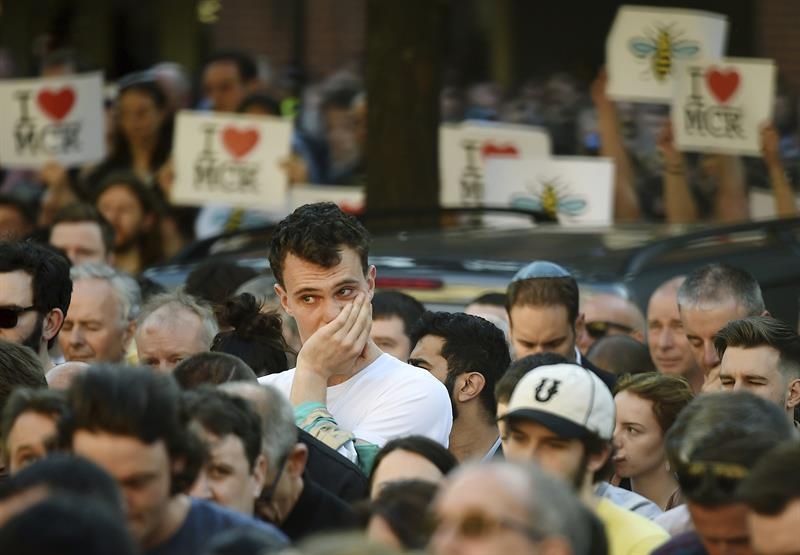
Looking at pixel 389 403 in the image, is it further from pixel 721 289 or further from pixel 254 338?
pixel 721 289

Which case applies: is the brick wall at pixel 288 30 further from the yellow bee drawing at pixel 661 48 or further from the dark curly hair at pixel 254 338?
the dark curly hair at pixel 254 338

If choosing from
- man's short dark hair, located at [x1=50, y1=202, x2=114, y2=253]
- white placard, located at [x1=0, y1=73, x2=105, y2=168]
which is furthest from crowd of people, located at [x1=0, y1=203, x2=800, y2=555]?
white placard, located at [x1=0, y1=73, x2=105, y2=168]

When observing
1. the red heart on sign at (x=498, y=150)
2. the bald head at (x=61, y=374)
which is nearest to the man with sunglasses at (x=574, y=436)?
the bald head at (x=61, y=374)

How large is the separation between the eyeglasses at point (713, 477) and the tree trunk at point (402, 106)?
25.9 ft

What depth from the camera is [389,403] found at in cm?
697

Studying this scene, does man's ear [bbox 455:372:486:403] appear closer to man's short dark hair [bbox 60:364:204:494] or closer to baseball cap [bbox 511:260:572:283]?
baseball cap [bbox 511:260:572:283]

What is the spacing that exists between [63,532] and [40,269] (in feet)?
13.7

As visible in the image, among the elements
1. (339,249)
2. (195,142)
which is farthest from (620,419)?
(195,142)

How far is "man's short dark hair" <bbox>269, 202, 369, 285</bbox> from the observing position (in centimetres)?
711

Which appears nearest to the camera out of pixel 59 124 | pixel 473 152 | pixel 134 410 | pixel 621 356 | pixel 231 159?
pixel 134 410

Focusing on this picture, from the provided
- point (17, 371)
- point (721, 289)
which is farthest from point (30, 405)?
point (721, 289)

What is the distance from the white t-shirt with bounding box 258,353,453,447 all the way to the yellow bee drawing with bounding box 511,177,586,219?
18.4 feet

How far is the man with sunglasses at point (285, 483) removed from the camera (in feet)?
19.9

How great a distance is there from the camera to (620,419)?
25.3 feet
